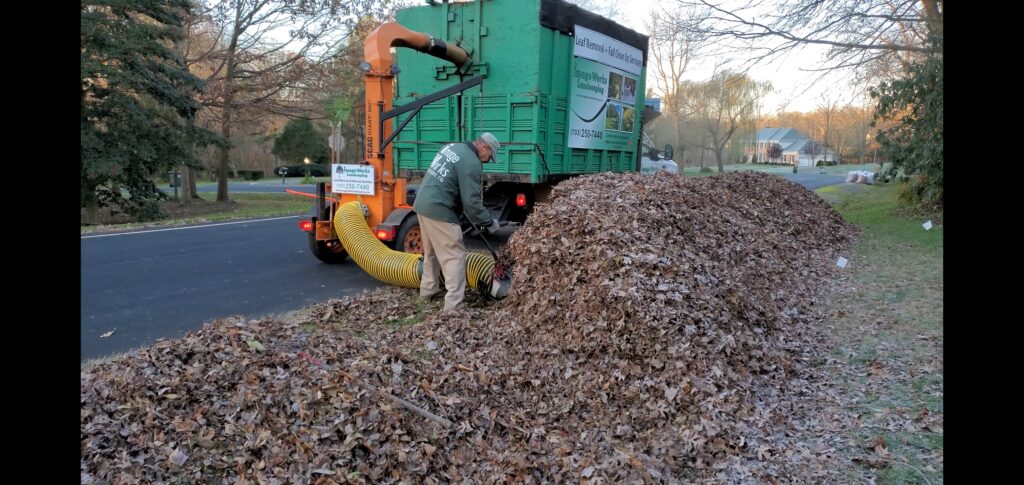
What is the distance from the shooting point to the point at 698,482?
353 cm

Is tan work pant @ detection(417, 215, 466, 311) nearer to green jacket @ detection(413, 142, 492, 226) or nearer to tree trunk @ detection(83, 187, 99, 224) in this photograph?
green jacket @ detection(413, 142, 492, 226)

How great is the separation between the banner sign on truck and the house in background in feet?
→ 274

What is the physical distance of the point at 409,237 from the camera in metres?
8.15

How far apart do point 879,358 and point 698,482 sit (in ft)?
9.21

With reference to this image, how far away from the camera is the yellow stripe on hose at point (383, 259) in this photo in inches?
269

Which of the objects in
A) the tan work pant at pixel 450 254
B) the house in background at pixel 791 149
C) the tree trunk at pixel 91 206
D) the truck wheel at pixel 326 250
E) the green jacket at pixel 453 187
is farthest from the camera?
the house in background at pixel 791 149

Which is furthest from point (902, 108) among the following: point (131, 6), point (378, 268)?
point (131, 6)

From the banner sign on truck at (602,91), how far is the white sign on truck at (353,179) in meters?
3.04

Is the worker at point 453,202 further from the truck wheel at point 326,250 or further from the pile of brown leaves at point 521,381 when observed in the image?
the truck wheel at point 326,250

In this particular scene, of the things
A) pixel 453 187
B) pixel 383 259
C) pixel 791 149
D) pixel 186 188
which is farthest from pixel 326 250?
pixel 791 149

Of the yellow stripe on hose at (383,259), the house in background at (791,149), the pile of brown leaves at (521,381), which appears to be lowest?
the pile of brown leaves at (521,381)

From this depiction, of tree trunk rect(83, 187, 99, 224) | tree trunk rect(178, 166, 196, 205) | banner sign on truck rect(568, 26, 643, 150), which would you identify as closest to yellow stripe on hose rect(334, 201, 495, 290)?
banner sign on truck rect(568, 26, 643, 150)

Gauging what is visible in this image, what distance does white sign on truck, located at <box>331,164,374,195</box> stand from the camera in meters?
8.03

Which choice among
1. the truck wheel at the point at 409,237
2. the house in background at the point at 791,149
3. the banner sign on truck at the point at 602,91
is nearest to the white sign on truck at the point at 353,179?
the truck wheel at the point at 409,237
